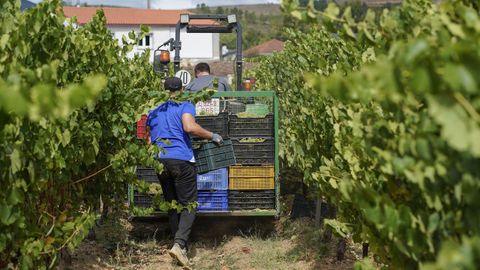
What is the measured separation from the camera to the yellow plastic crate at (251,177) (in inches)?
271

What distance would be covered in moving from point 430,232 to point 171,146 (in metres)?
4.13

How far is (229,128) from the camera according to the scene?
269 inches

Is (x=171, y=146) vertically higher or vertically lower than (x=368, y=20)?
lower

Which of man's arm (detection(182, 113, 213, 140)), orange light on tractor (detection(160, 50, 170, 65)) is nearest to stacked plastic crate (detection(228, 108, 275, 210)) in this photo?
man's arm (detection(182, 113, 213, 140))

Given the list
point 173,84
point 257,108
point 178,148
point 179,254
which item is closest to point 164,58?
point 257,108

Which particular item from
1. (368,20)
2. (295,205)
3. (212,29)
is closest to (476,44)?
(368,20)

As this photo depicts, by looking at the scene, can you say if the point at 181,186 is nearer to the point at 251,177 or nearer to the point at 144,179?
the point at 144,179

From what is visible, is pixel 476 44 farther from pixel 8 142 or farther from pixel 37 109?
pixel 8 142

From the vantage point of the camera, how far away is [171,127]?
20.0 feet

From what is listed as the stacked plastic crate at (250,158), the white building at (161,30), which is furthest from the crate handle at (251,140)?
the white building at (161,30)

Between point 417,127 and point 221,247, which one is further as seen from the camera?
point 221,247

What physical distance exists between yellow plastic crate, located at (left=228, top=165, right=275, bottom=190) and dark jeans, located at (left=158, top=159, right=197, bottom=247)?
577 millimetres

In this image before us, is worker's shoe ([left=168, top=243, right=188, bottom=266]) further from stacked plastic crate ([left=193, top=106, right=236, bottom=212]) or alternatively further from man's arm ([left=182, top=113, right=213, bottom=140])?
man's arm ([left=182, top=113, right=213, bottom=140])

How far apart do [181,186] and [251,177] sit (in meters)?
0.91
